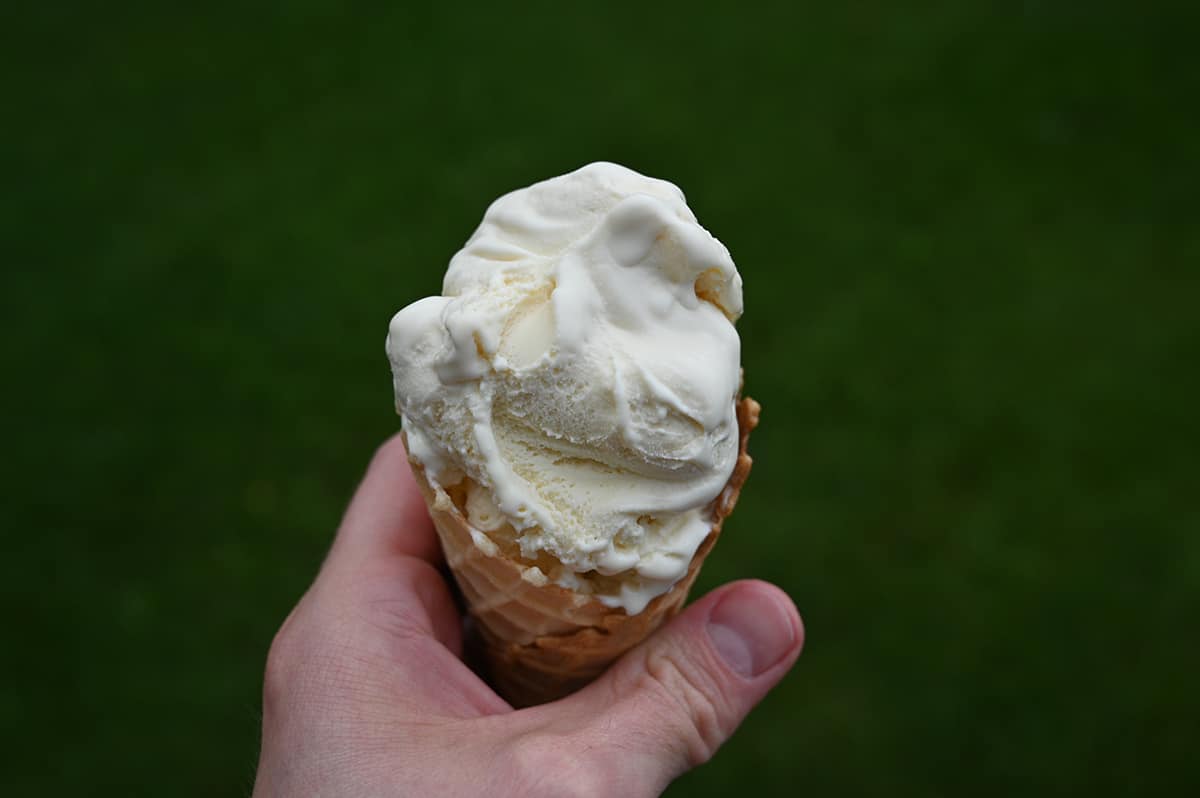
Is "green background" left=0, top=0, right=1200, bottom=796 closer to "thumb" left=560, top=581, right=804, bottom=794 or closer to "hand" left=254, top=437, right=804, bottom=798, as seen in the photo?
"hand" left=254, top=437, right=804, bottom=798

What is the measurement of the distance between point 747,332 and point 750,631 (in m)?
2.48

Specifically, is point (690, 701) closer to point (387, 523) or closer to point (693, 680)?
point (693, 680)

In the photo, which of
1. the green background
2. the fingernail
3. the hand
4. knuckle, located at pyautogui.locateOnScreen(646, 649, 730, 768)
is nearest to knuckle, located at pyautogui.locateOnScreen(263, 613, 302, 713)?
the hand

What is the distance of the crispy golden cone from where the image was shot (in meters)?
1.89

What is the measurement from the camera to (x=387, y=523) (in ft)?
7.79

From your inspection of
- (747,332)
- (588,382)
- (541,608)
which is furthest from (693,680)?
(747,332)

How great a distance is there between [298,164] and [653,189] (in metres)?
3.80

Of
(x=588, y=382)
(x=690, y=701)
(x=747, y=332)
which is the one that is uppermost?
(x=588, y=382)

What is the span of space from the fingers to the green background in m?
1.10

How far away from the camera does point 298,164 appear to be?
518 centimetres

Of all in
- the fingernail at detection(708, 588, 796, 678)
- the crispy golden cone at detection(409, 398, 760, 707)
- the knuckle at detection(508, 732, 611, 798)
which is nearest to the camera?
the knuckle at detection(508, 732, 611, 798)

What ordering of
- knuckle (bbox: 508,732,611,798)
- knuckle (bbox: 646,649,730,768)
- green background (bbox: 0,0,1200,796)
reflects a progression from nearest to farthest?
knuckle (bbox: 508,732,611,798), knuckle (bbox: 646,649,730,768), green background (bbox: 0,0,1200,796)

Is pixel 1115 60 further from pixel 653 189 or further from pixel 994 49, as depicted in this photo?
pixel 653 189

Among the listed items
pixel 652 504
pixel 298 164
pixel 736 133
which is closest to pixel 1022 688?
pixel 652 504
